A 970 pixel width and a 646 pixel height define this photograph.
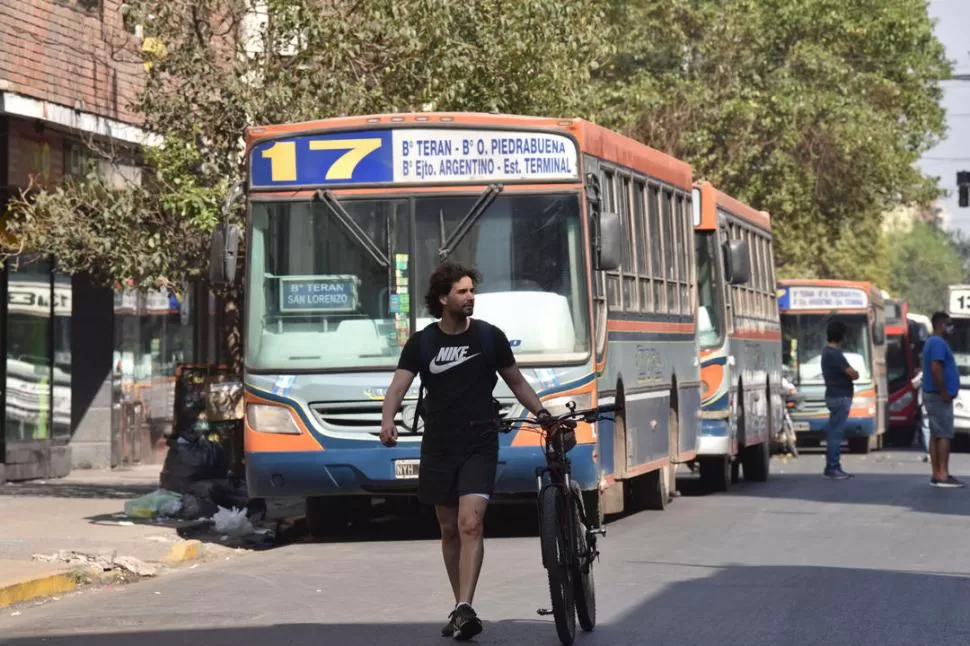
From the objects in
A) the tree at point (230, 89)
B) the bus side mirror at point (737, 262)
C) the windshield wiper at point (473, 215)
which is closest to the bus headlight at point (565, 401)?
the windshield wiper at point (473, 215)

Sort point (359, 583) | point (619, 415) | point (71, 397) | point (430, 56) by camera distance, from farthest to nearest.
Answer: point (71, 397) < point (430, 56) < point (619, 415) < point (359, 583)

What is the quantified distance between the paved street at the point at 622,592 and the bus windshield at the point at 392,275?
1.52 meters

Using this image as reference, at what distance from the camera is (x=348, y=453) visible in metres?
15.3

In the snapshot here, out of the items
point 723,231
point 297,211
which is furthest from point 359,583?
point 723,231

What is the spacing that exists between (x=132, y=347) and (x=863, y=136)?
17.3 m

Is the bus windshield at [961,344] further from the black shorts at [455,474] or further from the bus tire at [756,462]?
the black shorts at [455,474]

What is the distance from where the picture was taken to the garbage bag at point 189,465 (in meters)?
18.4

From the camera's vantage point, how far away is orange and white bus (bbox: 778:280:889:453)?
3466 centimetres

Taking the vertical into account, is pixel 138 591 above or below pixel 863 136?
below

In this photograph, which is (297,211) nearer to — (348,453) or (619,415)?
(348,453)

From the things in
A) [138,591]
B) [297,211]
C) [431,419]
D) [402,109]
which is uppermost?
[402,109]

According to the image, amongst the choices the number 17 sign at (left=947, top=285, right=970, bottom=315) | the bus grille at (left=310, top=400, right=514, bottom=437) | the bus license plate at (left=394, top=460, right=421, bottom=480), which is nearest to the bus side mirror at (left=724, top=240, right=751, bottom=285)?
the bus grille at (left=310, top=400, right=514, bottom=437)

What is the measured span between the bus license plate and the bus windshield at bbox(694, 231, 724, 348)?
7597 mm

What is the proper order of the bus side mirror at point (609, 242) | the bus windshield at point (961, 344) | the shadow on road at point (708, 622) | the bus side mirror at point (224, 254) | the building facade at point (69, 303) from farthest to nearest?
the bus windshield at point (961, 344), the building facade at point (69, 303), the bus side mirror at point (224, 254), the bus side mirror at point (609, 242), the shadow on road at point (708, 622)
